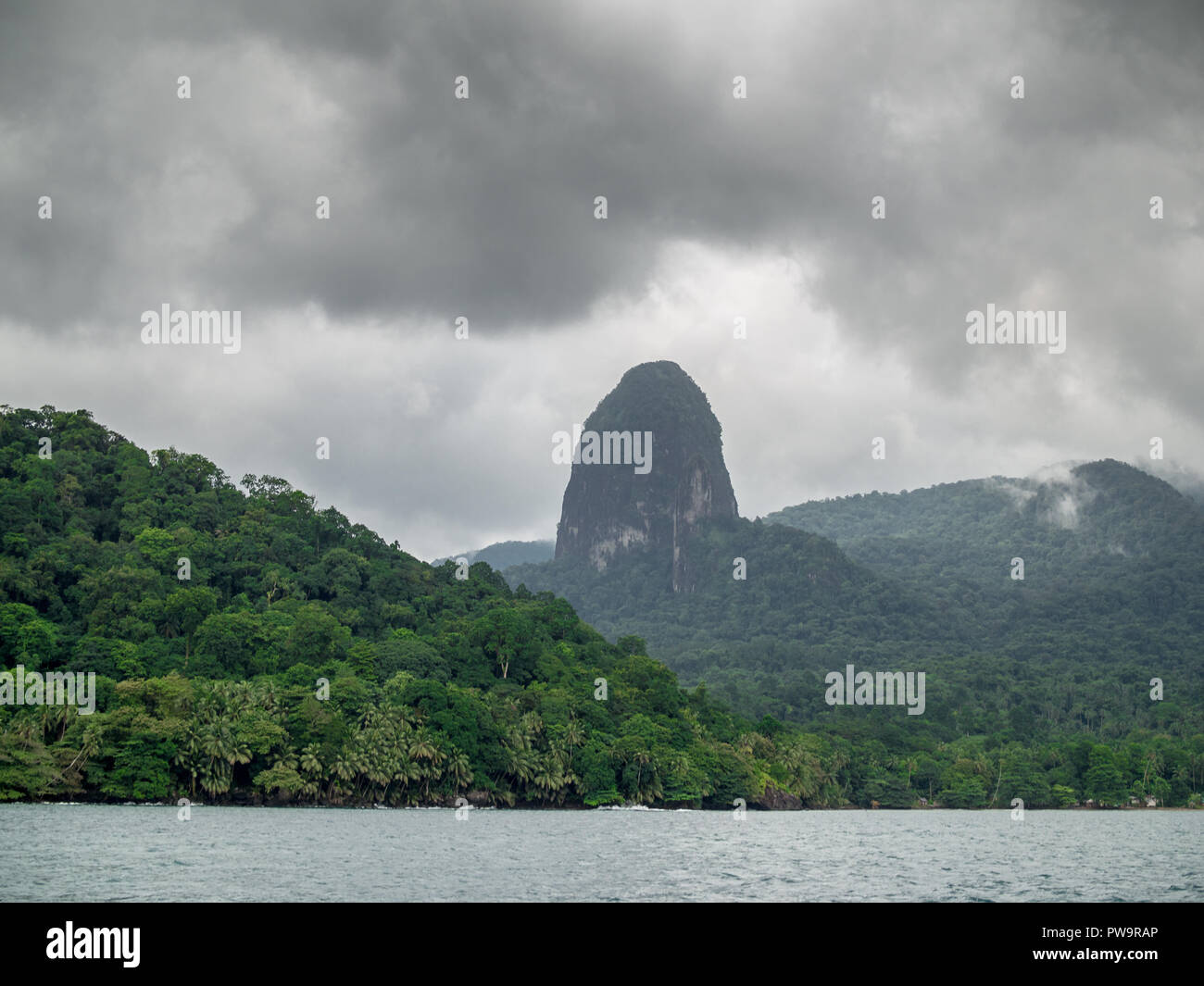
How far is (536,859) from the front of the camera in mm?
50750

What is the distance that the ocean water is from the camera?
38938 millimetres

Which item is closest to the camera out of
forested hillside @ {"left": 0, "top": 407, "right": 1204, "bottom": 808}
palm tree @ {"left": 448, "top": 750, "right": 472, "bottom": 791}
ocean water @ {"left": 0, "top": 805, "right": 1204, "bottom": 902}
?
ocean water @ {"left": 0, "top": 805, "right": 1204, "bottom": 902}

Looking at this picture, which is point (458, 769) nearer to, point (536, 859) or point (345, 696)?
point (345, 696)

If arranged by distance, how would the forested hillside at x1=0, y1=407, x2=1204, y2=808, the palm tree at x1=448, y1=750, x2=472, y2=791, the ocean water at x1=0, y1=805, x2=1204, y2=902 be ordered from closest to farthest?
1. the ocean water at x1=0, y1=805, x2=1204, y2=902
2. the forested hillside at x1=0, y1=407, x2=1204, y2=808
3. the palm tree at x1=448, y1=750, x2=472, y2=791

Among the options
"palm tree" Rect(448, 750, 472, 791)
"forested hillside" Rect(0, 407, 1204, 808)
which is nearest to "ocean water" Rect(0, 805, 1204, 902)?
"forested hillside" Rect(0, 407, 1204, 808)

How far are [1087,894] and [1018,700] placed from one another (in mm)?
145920

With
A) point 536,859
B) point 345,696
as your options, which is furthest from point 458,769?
point 536,859

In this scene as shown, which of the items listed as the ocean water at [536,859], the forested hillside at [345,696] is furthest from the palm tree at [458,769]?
the ocean water at [536,859]

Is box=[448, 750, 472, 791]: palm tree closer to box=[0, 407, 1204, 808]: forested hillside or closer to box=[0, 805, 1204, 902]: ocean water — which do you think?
box=[0, 407, 1204, 808]: forested hillside

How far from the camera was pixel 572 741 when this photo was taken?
343 feet

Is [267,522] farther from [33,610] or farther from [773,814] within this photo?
[773,814]

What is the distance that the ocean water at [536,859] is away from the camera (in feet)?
128

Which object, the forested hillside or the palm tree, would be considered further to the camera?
the palm tree
